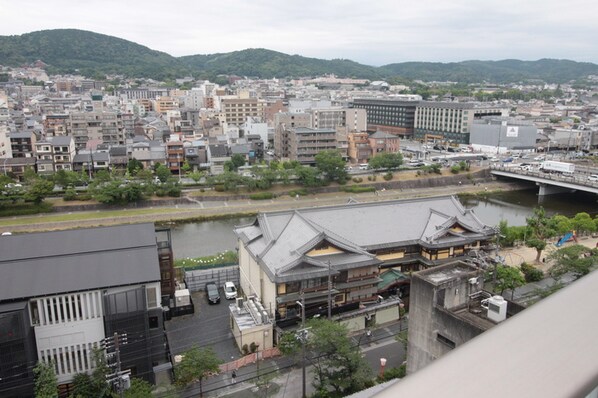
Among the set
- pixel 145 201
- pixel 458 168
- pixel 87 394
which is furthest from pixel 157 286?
pixel 458 168

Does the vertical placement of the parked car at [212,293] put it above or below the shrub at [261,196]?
above

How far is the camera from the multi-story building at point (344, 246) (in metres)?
11.1

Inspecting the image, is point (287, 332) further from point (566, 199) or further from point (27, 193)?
point (566, 199)

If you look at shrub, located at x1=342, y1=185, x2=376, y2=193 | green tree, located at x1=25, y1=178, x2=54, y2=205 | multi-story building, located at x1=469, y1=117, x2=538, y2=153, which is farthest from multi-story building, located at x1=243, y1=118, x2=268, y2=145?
multi-story building, located at x1=469, y1=117, x2=538, y2=153

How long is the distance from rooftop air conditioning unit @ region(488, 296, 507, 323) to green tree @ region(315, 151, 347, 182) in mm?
21316

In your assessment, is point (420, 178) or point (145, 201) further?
point (420, 178)

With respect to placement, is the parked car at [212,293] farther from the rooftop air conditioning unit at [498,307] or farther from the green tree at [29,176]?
the green tree at [29,176]

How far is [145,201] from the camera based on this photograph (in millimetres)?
25297

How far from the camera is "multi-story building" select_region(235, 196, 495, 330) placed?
11.1 metres

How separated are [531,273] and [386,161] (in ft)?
57.7

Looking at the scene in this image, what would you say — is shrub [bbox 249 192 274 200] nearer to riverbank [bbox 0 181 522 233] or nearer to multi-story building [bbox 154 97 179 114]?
riverbank [bbox 0 181 522 233]

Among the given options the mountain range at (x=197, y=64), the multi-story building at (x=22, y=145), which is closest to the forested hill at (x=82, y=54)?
the mountain range at (x=197, y=64)

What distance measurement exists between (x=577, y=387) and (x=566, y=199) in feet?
109

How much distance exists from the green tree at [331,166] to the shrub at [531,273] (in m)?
15.6
